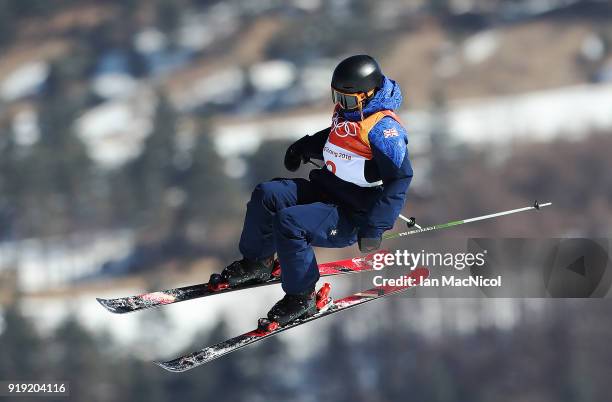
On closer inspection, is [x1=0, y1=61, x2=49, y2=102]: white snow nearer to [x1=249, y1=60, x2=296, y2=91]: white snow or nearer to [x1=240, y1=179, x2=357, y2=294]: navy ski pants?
[x1=249, y1=60, x2=296, y2=91]: white snow

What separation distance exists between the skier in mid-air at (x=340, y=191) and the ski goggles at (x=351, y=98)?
0.01m

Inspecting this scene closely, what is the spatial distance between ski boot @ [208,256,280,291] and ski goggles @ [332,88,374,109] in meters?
2.10

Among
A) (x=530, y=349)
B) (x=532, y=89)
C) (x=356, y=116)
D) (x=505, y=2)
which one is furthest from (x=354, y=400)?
(x=356, y=116)

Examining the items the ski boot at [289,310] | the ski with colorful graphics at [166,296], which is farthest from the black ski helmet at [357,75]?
the ski with colorful graphics at [166,296]

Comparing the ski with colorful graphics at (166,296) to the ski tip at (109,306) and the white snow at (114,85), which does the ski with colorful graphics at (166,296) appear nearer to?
the ski tip at (109,306)

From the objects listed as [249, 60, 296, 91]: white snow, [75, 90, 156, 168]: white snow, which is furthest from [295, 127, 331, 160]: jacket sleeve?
[249, 60, 296, 91]: white snow

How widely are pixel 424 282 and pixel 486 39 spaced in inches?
3739

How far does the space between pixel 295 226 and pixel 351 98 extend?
1.41 m

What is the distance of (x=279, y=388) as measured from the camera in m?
74.3

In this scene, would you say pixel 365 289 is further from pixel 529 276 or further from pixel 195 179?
pixel 195 179

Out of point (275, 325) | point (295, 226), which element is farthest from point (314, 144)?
point (275, 325)

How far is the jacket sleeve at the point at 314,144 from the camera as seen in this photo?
12578 mm

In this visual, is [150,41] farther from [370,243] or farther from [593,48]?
[370,243]

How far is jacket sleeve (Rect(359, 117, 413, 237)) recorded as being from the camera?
11523mm
